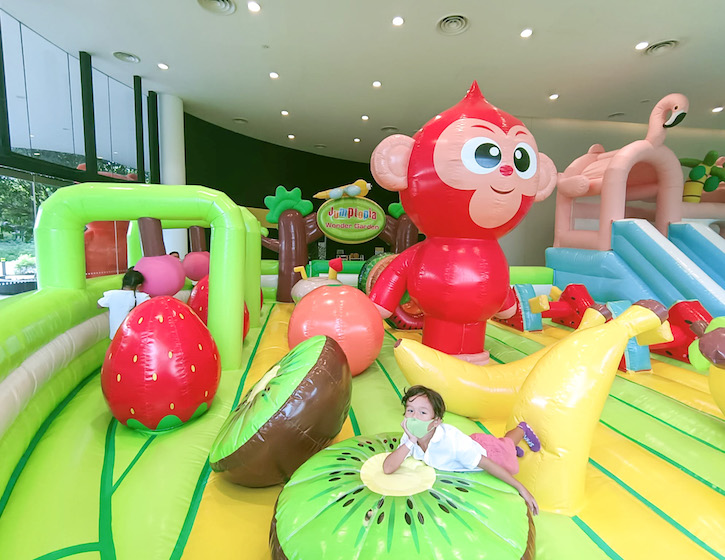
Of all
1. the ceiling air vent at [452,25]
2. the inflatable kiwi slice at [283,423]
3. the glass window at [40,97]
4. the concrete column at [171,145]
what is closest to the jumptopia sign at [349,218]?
the ceiling air vent at [452,25]

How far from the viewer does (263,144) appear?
8.67m

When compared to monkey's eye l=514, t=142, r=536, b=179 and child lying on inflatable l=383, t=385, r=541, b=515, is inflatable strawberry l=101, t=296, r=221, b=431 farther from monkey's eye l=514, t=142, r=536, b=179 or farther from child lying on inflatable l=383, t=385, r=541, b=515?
monkey's eye l=514, t=142, r=536, b=179

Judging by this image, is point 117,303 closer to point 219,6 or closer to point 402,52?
point 219,6

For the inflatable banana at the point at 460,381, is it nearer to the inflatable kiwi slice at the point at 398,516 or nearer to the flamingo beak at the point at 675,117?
the inflatable kiwi slice at the point at 398,516

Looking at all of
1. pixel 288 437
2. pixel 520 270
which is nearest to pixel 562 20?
pixel 520 270

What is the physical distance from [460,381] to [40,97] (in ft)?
16.3

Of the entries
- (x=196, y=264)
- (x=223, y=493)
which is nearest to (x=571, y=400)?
(x=223, y=493)

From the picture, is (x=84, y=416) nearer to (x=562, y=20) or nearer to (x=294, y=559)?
(x=294, y=559)

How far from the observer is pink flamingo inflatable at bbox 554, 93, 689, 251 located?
12.6ft

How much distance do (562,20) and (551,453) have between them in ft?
13.9

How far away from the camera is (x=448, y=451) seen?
104 centimetres

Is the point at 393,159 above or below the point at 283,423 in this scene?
above

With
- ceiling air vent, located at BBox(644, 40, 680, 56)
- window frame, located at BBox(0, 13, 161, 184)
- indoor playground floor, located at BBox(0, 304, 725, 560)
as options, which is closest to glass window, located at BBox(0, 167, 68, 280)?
window frame, located at BBox(0, 13, 161, 184)

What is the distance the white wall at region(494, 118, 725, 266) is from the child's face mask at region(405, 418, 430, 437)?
6.55 m
